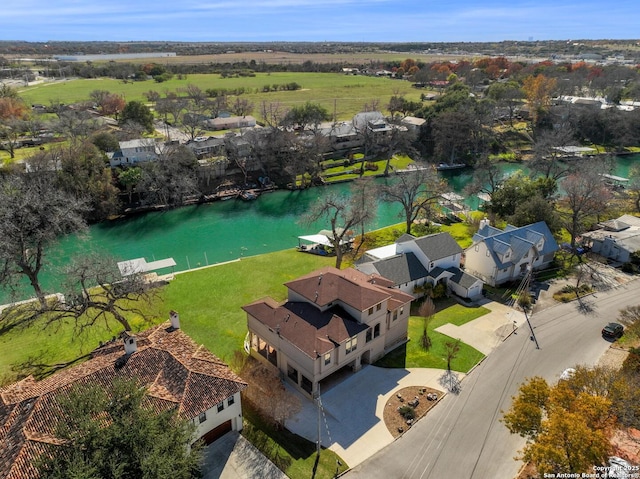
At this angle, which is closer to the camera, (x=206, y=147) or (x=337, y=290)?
(x=337, y=290)

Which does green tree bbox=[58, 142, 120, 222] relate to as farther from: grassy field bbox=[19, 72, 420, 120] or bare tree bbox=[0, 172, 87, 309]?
grassy field bbox=[19, 72, 420, 120]

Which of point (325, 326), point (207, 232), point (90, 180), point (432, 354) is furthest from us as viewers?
point (90, 180)

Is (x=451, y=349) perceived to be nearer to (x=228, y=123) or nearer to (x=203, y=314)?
(x=203, y=314)

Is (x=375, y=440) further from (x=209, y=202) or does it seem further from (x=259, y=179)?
(x=259, y=179)

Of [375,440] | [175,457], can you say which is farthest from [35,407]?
[375,440]

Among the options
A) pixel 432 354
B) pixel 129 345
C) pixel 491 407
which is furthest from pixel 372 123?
pixel 129 345

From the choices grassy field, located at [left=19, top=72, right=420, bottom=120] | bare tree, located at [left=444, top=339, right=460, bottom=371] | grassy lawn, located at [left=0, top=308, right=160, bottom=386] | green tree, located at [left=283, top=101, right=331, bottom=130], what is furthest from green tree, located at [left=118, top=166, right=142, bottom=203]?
grassy field, located at [left=19, top=72, right=420, bottom=120]

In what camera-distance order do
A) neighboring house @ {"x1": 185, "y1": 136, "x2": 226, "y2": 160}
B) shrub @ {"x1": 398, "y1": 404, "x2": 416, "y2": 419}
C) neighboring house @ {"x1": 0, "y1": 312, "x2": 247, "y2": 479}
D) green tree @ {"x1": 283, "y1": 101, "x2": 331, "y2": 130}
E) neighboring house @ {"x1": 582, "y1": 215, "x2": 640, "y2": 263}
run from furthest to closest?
green tree @ {"x1": 283, "y1": 101, "x2": 331, "y2": 130}, neighboring house @ {"x1": 185, "y1": 136, "x2": 226, "y2": 160}, neighboring house @ {"x1": 582, "y1": 215, "x2": 640, "y2": 263}, shrub @ {"x1": 398, "y1": 404, "x2": 416, "y2": 419}, neighboring house @ {"x1": 0, "y1": 312, "x2": 247, "y2": 479}
